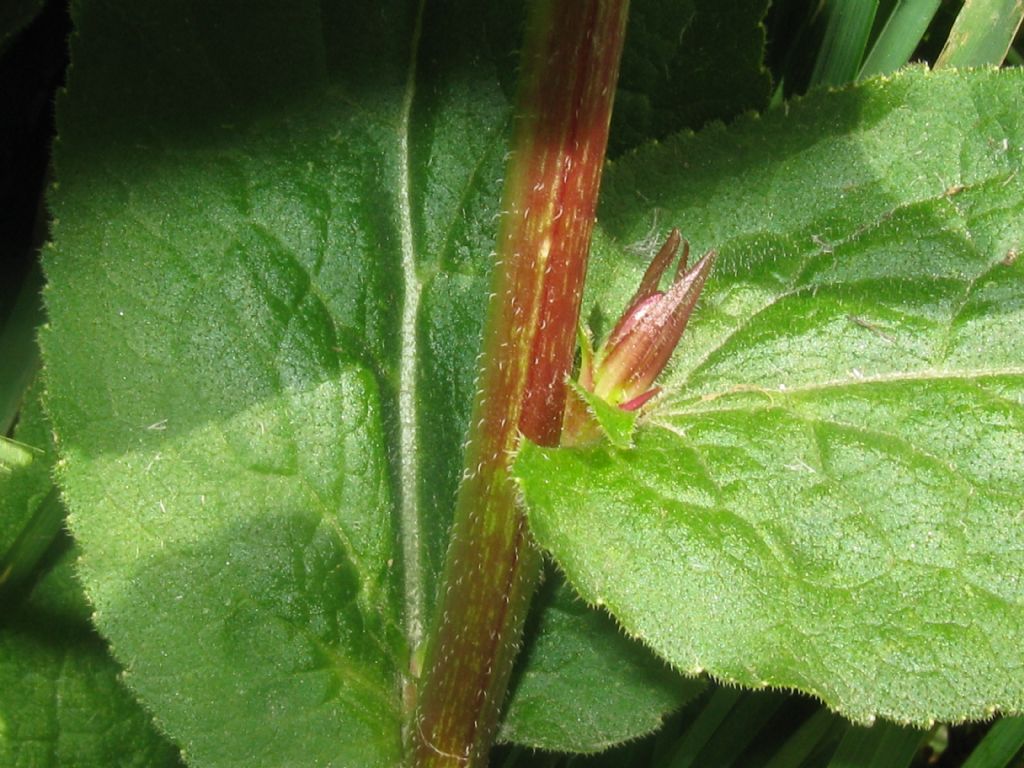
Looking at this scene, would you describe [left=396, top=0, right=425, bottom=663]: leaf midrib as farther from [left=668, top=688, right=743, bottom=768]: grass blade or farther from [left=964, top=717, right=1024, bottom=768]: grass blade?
[left=964, top=717, right=1024, bottom=768]: grass blade

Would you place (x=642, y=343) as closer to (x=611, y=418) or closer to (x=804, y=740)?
(x=611, y=418)

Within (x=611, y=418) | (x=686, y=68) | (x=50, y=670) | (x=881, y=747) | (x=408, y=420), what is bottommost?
(x=50, y=670)

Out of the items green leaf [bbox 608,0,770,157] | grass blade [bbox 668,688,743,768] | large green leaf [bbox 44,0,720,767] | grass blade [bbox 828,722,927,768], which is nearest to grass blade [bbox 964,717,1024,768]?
grass blade [bbox 828,722,927,768]

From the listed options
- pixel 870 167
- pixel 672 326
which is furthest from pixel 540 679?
pixel 870 167

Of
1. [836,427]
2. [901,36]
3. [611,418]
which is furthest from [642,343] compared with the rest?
[901,36]

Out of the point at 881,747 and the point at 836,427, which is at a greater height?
the point at 836,427
